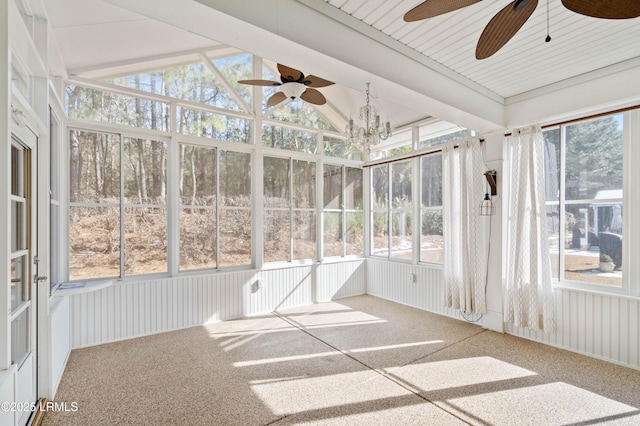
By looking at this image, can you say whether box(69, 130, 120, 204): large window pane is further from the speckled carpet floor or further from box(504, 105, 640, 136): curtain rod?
box(504, 105, 640, 136): curtain rod

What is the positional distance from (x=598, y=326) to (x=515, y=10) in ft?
10.8

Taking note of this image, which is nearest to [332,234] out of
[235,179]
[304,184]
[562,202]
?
[304,184]

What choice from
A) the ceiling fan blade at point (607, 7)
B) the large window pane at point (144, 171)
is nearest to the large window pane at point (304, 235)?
the large window pane at point (144, 171)

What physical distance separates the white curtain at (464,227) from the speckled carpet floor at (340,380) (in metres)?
0.51

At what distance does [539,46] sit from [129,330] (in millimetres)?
5157

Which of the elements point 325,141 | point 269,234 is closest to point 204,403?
point 269,234

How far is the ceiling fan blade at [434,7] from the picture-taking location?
5.70 feet

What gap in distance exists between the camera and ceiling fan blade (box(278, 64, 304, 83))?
3.36 metres

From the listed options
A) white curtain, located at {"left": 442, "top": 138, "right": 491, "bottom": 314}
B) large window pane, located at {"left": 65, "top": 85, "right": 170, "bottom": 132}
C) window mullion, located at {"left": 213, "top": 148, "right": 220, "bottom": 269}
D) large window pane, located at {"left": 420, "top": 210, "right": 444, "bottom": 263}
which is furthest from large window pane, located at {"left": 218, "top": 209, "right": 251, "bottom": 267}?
white curtain, located at {"left": 442, "top": 138, "right": 491, "bottom": 314}

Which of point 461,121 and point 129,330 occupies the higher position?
point 461,121

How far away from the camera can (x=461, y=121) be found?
3.67 meters

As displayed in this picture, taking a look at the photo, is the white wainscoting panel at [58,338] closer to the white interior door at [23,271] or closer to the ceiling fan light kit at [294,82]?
the white interior door at [23,271]

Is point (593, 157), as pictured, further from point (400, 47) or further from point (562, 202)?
point (400, 47)

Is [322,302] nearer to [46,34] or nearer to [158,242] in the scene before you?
[158,242]
